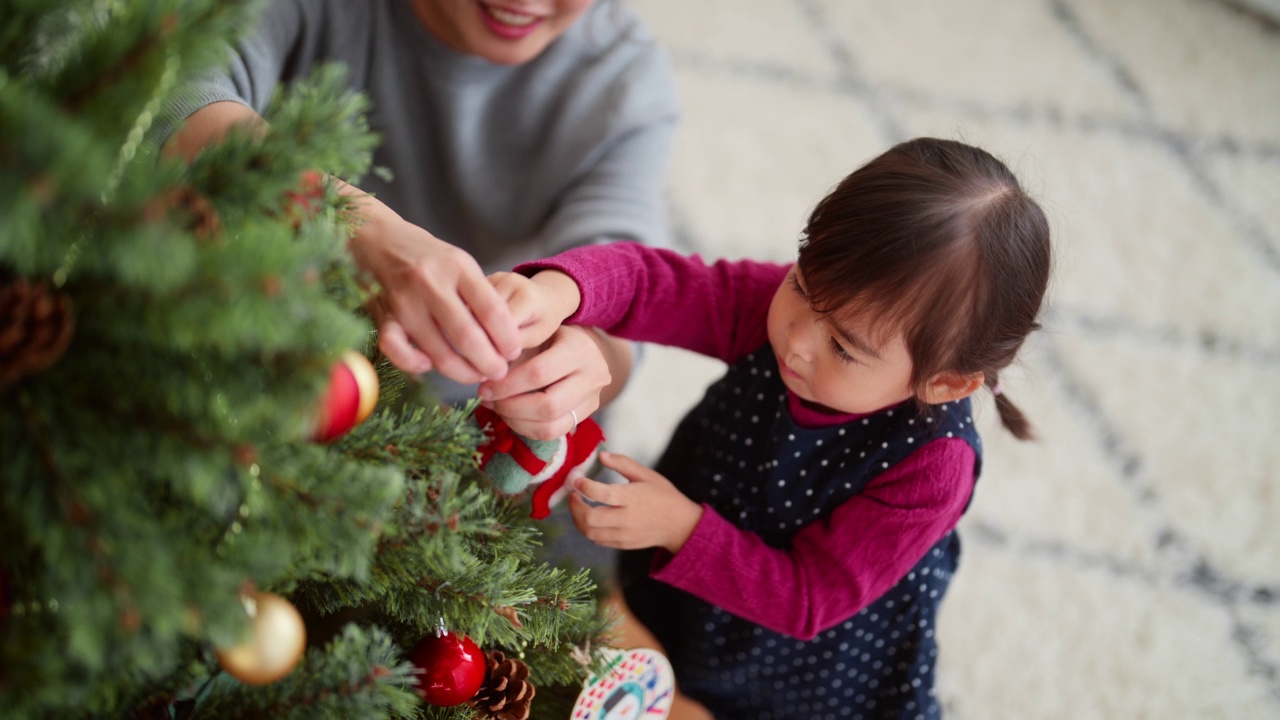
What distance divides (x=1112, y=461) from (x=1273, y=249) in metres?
0.56

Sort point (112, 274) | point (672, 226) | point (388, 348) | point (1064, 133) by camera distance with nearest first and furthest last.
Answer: point (112, 274), point (388, 348), point (672, 226), point (1064, 133)

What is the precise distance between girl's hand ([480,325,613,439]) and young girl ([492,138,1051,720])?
3 centimetres

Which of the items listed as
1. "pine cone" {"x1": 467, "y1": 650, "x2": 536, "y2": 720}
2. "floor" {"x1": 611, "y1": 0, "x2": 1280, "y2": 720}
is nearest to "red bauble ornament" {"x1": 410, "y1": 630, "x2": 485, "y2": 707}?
"pine cone" {"x1": 467, "y1": 650, "x2": 536, "y2": 720}

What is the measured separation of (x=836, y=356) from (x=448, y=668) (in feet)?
1.05

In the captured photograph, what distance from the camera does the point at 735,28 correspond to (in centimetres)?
181

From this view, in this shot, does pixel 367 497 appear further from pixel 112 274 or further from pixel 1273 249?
pixel 1273 249

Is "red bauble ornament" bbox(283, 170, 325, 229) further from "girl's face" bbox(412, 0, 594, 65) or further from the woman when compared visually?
"girl's face" bbox(412, 0, 594, 65)

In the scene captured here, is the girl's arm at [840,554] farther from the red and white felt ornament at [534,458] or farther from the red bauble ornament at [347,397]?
the red bauble ornament at [347,397]

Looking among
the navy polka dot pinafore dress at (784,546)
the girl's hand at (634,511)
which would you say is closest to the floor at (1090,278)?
the navy polka dot pinafore dress at (784,546)

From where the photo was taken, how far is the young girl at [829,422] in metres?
0.64

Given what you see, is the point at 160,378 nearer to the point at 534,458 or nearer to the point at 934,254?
the point at 534,458

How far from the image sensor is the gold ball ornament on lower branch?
0.40 meters

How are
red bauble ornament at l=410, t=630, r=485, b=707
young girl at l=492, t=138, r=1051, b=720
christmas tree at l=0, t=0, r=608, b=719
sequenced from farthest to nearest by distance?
young girl at l=492, t=138, r=1051, b=720 → red bauble ornament at l=410, t=630, r=485, b=707 → christmas tree at l=0, t=0, r=608, b=719

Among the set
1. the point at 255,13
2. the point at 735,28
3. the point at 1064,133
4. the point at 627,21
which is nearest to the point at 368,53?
the point at 627,21
